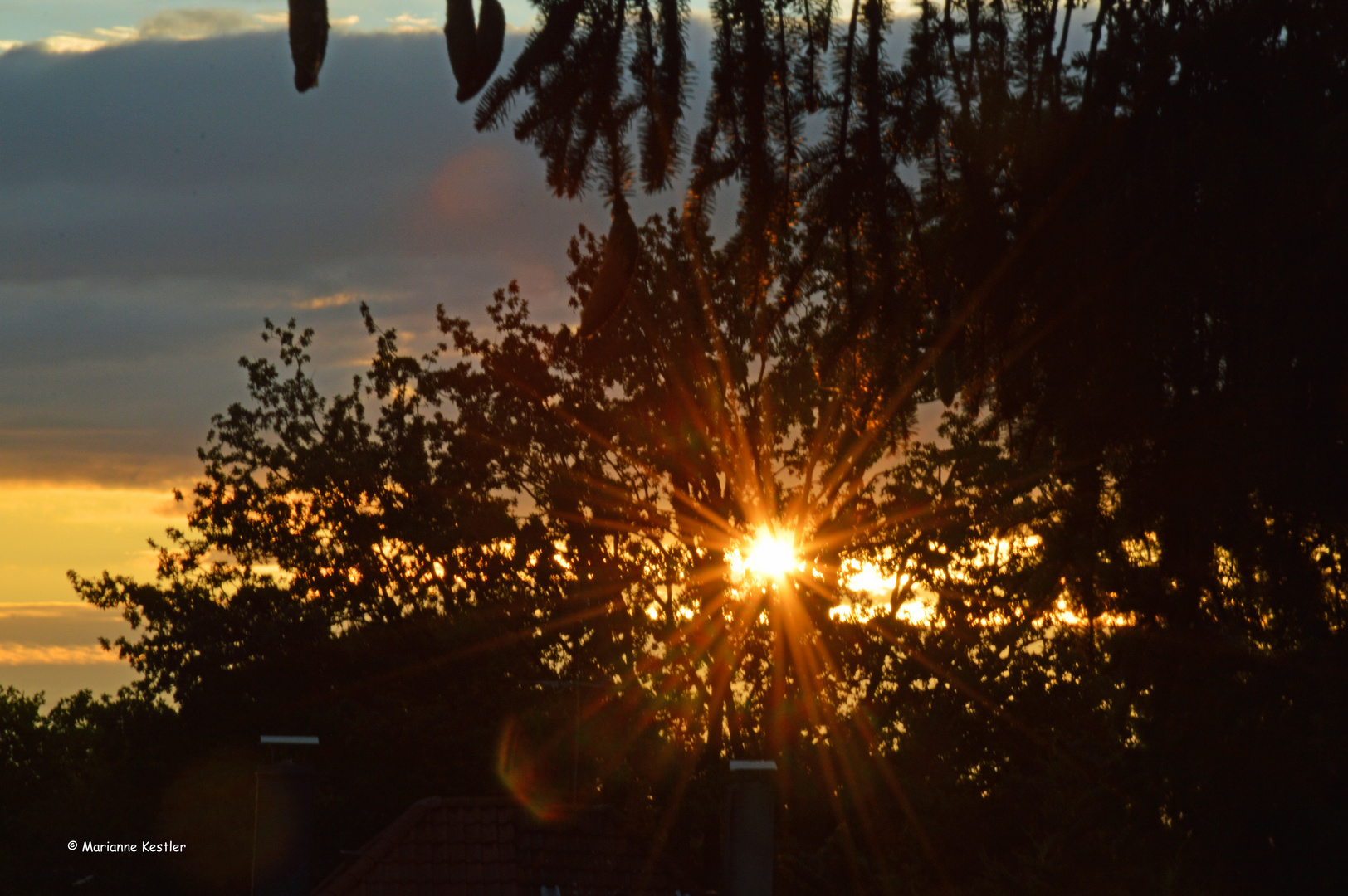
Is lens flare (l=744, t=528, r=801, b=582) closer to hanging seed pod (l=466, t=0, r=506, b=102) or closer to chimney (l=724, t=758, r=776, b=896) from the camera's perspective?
chimney (l=724, t=758, r=776, b=896)

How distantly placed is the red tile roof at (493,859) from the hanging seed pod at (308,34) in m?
15.4

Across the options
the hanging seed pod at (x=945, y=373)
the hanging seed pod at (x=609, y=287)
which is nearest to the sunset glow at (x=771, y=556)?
the hanging seed pod at (x=945, y=373)

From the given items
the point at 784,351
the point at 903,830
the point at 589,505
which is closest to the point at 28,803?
the point at 589,505

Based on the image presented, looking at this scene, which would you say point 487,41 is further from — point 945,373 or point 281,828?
point 281,828

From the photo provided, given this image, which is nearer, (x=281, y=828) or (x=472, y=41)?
(x=472, y=41)

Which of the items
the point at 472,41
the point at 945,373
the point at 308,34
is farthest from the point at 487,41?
the point at 945,373

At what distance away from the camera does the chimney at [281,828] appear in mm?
15172

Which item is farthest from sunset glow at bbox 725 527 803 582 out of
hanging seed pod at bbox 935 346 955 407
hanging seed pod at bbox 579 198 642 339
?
hanging seed pod at bbox 579 198 642 339

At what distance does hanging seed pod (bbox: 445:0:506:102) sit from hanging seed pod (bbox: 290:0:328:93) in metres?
0.39

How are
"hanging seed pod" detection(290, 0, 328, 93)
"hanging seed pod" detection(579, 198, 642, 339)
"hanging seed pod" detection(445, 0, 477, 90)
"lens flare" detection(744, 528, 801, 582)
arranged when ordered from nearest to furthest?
"hanging seed pod" detection(290, 0, 328, 93) < "hanging seed pod" detection(445, 0, 477, 90) < "hanging seed pod" detection(579, 198, 642, 339) < "lens flare" detection(744, 528, 801, 582)

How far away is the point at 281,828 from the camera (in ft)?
50.4

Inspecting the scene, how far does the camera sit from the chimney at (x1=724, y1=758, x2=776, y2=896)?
39.7ft

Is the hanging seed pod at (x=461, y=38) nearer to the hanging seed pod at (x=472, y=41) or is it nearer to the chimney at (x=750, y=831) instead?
the hanging seed pod at (x=472, y=41)

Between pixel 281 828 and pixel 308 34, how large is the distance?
14470mm
